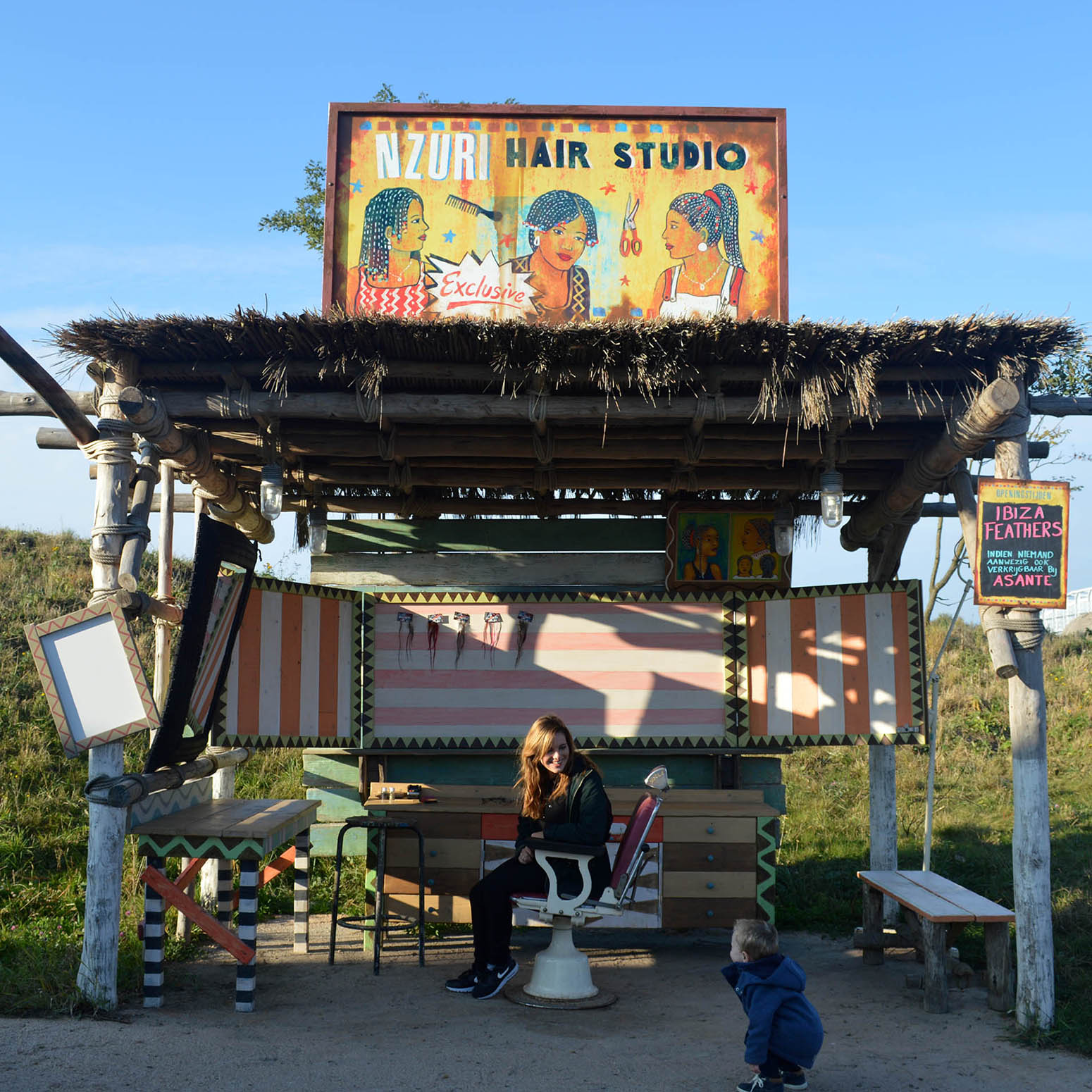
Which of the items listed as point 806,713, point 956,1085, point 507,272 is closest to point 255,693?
point 507,272

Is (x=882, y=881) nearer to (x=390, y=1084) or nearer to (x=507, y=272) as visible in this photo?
(x=390, y=1084)

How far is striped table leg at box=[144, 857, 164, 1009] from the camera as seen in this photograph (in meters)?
5.54

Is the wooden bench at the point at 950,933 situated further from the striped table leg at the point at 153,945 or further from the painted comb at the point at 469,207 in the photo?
the painted comb at the point at 469,207

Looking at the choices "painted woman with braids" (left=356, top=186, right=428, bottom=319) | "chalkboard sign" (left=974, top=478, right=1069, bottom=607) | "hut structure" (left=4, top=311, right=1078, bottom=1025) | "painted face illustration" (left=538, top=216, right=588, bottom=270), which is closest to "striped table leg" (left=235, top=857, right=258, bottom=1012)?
"hut structure" (left=4, top=311, right=1078, bottom=1025)

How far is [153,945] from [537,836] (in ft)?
7.02

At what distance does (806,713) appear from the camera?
7988 mm

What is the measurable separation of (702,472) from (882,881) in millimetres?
3142

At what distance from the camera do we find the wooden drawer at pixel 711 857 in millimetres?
6996

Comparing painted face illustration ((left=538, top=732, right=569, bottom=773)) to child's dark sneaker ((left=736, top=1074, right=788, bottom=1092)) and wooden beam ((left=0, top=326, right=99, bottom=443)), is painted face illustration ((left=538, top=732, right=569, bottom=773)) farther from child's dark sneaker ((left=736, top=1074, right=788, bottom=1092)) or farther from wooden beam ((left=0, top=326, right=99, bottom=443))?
wooden beam ((left=0, top=326, right=99, bottom=443))

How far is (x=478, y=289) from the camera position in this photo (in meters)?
7.52

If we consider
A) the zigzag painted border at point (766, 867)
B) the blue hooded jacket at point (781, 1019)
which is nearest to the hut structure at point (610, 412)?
the zigzag painted border at point (766, 867)

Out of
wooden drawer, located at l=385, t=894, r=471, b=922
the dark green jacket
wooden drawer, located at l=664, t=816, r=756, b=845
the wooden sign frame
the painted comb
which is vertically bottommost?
wooden drawer, located at l=385, t=894, r=471, b=922

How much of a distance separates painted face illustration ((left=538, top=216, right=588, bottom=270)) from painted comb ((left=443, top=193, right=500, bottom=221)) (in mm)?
369

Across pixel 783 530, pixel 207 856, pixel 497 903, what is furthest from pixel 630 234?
pixel 207 856
